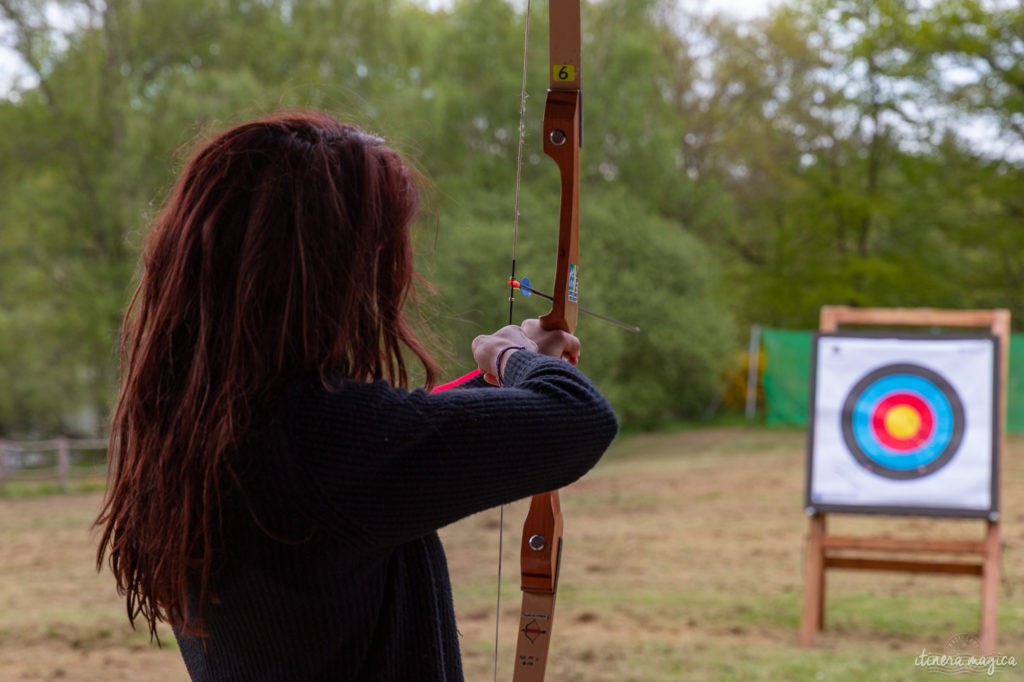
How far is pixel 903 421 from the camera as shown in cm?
392

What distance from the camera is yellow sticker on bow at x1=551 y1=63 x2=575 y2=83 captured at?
1327 millimetres

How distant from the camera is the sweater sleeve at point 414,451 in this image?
0.79 metres

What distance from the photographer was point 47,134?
13.6 metres

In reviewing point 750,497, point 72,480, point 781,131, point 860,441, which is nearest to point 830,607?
point 860,441

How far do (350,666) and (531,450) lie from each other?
223 millimetres

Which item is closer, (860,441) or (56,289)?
(860,441)

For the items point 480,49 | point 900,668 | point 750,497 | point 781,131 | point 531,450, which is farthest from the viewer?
point 781,131

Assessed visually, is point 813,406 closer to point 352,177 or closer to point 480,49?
point 352,177

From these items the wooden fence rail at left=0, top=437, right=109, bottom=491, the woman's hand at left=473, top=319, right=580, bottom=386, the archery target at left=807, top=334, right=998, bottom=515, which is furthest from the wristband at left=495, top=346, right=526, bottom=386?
the wooden fence rail at left=0, top=437, right=109, bottom=491

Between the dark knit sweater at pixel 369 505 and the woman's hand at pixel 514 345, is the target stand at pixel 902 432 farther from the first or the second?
the dark knit sweater at pixel 369 505

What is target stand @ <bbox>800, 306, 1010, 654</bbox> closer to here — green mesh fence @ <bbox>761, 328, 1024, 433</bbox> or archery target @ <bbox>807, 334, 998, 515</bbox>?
archery target @ <bbox>807, 334, 998, 515</bbox>

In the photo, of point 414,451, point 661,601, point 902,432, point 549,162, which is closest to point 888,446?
point 902,432

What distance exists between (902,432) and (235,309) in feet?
11.4

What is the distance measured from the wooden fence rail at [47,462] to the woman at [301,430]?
7.31 metres
